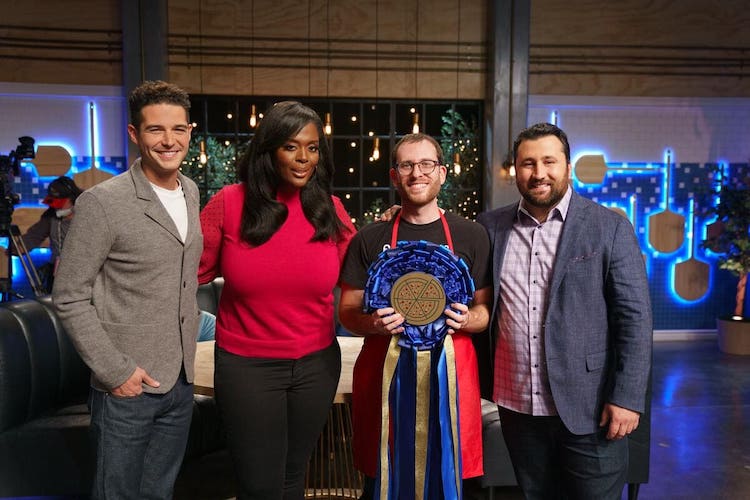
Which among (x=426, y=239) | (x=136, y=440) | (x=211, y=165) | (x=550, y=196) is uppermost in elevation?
(x=211, y=165)

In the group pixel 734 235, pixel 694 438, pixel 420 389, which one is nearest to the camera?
pixel 420 389

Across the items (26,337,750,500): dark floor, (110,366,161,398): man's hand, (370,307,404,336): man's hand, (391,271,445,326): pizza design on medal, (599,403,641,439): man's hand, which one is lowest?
(26,337,750,500): dark floor

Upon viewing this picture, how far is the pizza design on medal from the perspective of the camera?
73.3 inches

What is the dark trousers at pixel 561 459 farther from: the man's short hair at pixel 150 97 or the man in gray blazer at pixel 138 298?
the man's short hair at pixel 150 97

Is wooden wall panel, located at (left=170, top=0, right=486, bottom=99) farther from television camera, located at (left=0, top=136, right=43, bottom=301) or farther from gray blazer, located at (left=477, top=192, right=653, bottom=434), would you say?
gray blazer, located at (left=477, top=192, right=653, bottom=434)

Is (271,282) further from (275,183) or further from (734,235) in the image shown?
(734,235)

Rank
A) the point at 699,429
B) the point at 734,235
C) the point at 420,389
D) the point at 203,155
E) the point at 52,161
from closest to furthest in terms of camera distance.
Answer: the point at 420,389
the point at 699,429
the point at 734,235
the point at 52,161
the point at 203,155

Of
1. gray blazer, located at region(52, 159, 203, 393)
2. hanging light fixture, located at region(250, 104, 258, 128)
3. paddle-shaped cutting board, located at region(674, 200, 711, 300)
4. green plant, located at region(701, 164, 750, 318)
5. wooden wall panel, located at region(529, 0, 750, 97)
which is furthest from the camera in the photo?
paddle-shaped cutting board, located at region(674, 200, 711, 300)

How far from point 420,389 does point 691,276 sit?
6.60 m

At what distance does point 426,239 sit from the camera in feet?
6.50

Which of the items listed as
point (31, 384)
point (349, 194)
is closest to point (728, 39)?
point (349, 194)

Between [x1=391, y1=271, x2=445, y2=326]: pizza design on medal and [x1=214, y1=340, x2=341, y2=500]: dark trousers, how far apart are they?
1.00 ft

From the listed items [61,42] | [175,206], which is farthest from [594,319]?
[61,42]

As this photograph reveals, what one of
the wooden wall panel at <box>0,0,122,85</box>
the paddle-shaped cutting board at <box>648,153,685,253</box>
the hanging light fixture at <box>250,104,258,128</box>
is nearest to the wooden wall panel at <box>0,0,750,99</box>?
the wooden wall panel at <box>0,0,122,85</box>
